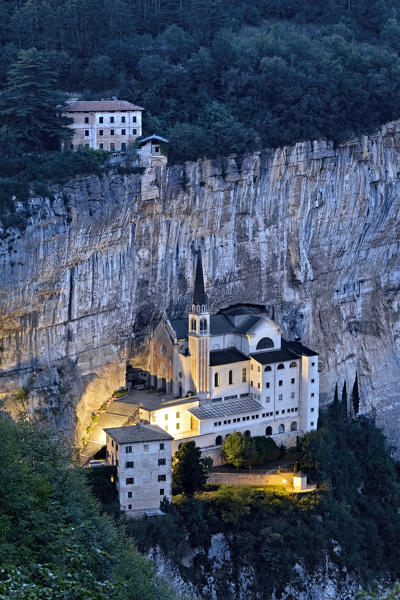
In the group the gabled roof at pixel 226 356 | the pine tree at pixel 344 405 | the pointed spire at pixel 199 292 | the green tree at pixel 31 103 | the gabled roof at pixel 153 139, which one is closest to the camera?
the green tree at pixel 31 103

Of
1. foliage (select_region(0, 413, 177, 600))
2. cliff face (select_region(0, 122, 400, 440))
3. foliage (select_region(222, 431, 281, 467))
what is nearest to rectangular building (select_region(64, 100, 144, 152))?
cliff face (select_region(0, 122, 400, 440))

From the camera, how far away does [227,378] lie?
1716 inches

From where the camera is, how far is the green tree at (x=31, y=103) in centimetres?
4181

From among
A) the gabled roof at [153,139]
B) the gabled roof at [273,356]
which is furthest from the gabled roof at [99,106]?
the gabled roof at [273,356]

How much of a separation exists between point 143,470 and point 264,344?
8.26 meters

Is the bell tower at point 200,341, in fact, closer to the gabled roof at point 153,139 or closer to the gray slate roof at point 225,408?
the gray slate roof at point 225,408

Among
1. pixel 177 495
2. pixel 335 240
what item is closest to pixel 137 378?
pixel 177 495

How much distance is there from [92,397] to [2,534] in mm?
16859

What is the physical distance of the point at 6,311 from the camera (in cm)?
3838

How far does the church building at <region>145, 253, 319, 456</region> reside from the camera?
42.4m

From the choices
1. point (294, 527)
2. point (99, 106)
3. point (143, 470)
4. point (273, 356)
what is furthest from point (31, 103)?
point (294, 527)

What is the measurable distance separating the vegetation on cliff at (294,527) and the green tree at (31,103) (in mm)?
13429

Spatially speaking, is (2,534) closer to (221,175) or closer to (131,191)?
(131,191)

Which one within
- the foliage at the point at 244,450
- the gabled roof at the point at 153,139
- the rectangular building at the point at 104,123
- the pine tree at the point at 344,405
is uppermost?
the rectangular building at the point at 104,123
